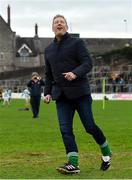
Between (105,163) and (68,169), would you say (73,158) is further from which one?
(105,163)

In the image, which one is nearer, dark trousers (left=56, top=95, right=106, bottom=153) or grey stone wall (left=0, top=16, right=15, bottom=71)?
dark trousers (left=56, top=95, right=106, bottom=153)

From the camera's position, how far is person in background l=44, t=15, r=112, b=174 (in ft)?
33.2

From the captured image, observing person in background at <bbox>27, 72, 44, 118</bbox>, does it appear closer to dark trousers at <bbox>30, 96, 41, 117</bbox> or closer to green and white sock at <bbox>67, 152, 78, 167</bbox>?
dark trousers at <bbox>30, 96, 41, 117</bbox>

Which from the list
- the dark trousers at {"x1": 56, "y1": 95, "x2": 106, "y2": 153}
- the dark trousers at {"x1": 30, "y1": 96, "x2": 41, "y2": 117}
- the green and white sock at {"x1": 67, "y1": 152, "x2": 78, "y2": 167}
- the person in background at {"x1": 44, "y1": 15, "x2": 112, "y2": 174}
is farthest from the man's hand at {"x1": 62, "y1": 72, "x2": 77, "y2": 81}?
the dark trousers at {"x1": 30, "y1": 96, "x2": 41, "y2": 117}

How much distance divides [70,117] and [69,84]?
53 centimetres

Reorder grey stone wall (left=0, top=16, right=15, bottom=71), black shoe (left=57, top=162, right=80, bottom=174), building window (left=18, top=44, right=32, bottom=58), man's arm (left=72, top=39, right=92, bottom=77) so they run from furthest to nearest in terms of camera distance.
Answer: building window (left=18, top=44, right=32, bottom=58) → grey stone wall (left=0, top=16, right=15, bottom=71) → black shoe (left=57, top=162, right=80, bottom=174) → man's arm (left=72, top=39, right=92, bottom=77)

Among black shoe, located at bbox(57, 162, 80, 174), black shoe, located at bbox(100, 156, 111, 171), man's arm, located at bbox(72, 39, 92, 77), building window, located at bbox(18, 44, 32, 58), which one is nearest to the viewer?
man's arm, located at bbox(72, 39, 92, 77)

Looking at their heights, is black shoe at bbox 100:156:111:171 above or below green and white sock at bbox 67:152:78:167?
below

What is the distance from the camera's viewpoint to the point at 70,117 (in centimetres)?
1034

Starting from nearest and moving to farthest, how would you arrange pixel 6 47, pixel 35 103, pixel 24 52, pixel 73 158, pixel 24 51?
pixel 73 158 → pixel 35 103 → pixel 6 47 → pixel 24 52 → pixel 24 51

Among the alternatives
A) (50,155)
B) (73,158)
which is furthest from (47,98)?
(50,155)

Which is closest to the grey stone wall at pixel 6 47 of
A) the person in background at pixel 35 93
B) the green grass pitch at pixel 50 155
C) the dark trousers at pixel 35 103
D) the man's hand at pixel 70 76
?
the person in background at pixel 35 93

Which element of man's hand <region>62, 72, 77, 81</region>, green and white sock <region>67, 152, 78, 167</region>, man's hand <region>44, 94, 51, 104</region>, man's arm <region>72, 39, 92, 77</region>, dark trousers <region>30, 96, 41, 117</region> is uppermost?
man's arm <region>72, 39, 92, 77</region>

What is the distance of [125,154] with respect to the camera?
1295 centimetres
